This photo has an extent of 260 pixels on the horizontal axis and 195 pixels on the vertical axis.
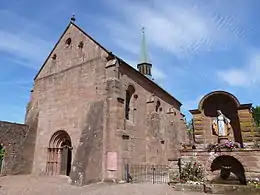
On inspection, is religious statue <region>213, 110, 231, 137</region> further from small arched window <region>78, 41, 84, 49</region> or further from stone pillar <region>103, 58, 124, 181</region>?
small arched window <region>78, 41, 84, 49</region>

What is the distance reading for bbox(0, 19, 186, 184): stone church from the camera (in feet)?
45.3

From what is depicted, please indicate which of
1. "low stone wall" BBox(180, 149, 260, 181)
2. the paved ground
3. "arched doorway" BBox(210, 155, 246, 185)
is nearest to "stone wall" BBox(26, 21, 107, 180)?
the paved ground

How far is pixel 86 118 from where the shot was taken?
49.9ft

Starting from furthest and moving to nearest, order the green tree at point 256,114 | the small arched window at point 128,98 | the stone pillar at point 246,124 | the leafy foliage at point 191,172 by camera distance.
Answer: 1. the green tree at point 256,114
2. the small arched window at point 128,98
3. the stone pillar at point 246,124
4. the leafy foliage at point 191,172

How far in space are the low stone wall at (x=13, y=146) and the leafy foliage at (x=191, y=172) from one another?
1239 cm

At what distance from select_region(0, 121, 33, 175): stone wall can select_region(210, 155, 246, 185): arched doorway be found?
13.8 m

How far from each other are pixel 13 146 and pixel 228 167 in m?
15.0

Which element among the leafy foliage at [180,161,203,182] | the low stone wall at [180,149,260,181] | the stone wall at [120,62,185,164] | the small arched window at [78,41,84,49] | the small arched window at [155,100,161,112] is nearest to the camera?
the low stone wall at [180,149,260,181]

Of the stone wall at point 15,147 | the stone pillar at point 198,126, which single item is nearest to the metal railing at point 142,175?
the stone pillar at point 198,126

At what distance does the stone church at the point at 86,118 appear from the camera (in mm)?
13805

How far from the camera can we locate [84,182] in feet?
42.2

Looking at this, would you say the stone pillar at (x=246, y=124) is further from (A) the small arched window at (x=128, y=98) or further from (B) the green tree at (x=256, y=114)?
(B) the green tree at (x=256, y=114)

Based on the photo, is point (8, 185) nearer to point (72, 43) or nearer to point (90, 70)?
point (90, 70)

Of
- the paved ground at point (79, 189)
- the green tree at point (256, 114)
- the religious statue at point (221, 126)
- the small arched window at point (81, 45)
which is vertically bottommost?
the paved ground at point (79, 189)
